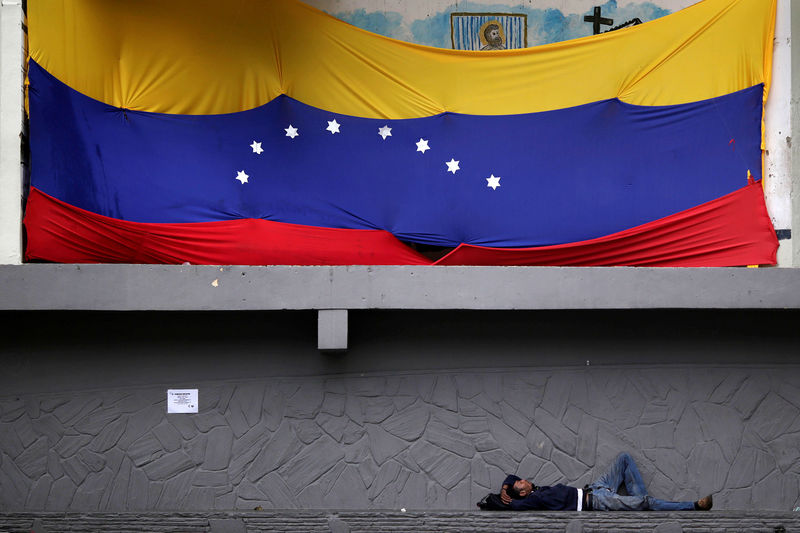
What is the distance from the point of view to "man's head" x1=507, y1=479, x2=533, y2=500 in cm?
622

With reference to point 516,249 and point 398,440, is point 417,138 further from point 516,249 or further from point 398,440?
point 398,440

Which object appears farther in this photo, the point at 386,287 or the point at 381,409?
the point at 381,409

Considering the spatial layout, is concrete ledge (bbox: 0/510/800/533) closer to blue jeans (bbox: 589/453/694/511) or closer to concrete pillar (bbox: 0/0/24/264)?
blue jeans (bbox: 589/453/694/511)

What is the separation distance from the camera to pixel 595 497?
6.28 meters

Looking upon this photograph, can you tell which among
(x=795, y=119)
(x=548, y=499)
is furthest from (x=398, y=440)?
(x=795, y=119)

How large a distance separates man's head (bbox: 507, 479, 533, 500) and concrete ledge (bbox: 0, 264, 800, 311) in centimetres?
150

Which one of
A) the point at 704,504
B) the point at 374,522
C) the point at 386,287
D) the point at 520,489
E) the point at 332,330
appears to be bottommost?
the point at 374,522

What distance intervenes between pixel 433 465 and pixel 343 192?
99.8 inches

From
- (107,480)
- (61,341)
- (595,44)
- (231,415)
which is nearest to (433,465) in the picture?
(231,415)

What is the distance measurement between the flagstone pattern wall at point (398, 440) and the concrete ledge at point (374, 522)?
0.35 ft

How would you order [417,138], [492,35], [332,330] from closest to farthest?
[332,330]
[417,138]
[492,35]

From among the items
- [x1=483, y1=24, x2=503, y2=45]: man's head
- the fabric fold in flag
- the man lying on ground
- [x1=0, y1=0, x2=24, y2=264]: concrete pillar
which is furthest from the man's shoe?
[x1=0, y1=0, x2=24, y2=264]: concrete pillar

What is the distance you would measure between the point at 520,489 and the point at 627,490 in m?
1.02

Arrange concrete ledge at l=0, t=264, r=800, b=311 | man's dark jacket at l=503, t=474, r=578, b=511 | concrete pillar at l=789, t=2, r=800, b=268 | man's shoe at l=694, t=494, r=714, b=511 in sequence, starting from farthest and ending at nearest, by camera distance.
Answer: concrete pillar at l=789, t=2, r=800, b=268
man's shoe at l=694, t=494, r=714, b=511
man's dark jacket at l=503, t=474, r=578, b=511
concrete ledge at l=0, t=264, r=800, b=311
